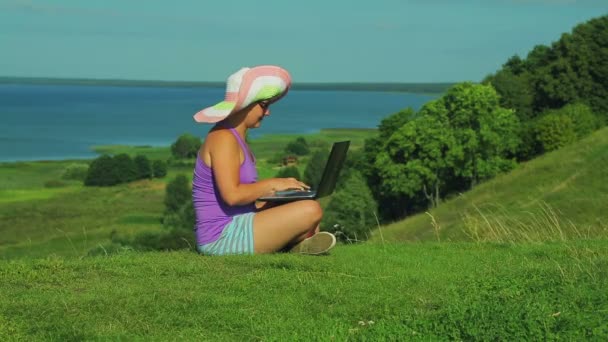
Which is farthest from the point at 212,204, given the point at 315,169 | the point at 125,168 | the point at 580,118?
the point at 125,168

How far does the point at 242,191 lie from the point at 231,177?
0.59 ft

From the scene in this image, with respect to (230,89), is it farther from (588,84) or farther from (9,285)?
(588,84)

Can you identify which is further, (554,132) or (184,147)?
(184,147)

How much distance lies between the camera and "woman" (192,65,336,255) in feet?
28.1

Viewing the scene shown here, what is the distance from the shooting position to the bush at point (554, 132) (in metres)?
65.0

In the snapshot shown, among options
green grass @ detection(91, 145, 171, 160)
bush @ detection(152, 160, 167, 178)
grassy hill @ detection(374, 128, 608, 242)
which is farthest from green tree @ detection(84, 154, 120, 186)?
grassy hill @ detection(374, 128, 608, 242)

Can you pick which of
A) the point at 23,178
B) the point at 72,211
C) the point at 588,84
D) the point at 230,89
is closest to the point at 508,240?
the point at 230,89

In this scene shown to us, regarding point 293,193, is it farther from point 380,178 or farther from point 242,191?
point 380,178

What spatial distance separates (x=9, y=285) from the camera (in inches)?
292

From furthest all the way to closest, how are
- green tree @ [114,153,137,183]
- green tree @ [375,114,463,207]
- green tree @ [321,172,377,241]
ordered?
green tree @ [114,153,137,183]
green tree @ [375,114,463,207]
green tree @ [321,172,377,241]

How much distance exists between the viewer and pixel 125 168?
12850 cm

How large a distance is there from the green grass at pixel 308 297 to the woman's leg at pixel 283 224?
305mm

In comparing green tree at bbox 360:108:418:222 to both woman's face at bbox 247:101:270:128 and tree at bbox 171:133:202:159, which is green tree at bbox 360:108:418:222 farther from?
tree at bbox 171:133:202:159

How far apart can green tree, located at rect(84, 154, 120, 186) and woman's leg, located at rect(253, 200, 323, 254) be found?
121m
